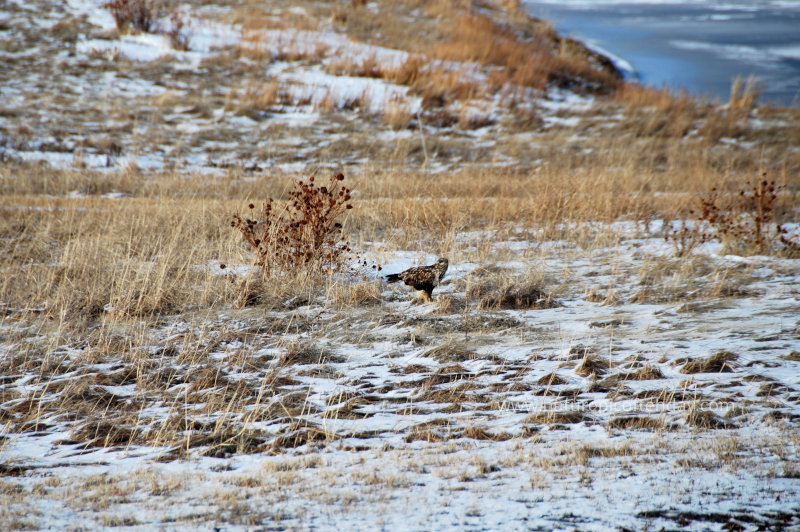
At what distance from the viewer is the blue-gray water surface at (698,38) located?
1859 cm

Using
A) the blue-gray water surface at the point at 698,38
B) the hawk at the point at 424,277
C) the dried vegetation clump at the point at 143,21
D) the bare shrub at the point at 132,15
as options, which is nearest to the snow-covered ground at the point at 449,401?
the hawk at the point at 424,277

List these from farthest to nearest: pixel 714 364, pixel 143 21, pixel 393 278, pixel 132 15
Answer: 1. pixel 143 21
2. pixel 132 15
3. pixel 393 278
4. pixel 714 364

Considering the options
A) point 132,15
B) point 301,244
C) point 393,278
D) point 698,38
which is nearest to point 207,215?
point 301,244

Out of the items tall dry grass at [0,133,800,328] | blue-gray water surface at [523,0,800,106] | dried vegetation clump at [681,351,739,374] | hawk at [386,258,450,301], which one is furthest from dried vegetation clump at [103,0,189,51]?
dried vegetation clump at [681,351,739,374]

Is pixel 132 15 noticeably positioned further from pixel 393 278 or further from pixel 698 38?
pixel 698 38

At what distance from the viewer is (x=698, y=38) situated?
2464cm

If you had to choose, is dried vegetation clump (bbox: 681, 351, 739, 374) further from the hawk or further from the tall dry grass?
the tall dry grass

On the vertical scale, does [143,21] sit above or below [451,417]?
above

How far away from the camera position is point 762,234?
6457 mm

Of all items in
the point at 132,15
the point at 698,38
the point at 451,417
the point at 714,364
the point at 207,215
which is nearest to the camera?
the point at 451,417

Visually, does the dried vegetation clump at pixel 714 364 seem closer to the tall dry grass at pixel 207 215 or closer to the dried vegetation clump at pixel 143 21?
the tall dry grass at pixel 207 215

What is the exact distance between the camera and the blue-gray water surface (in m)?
18.6

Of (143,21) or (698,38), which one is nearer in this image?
(143,21)

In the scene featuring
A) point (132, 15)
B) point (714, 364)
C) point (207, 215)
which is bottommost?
point (207, 215)
